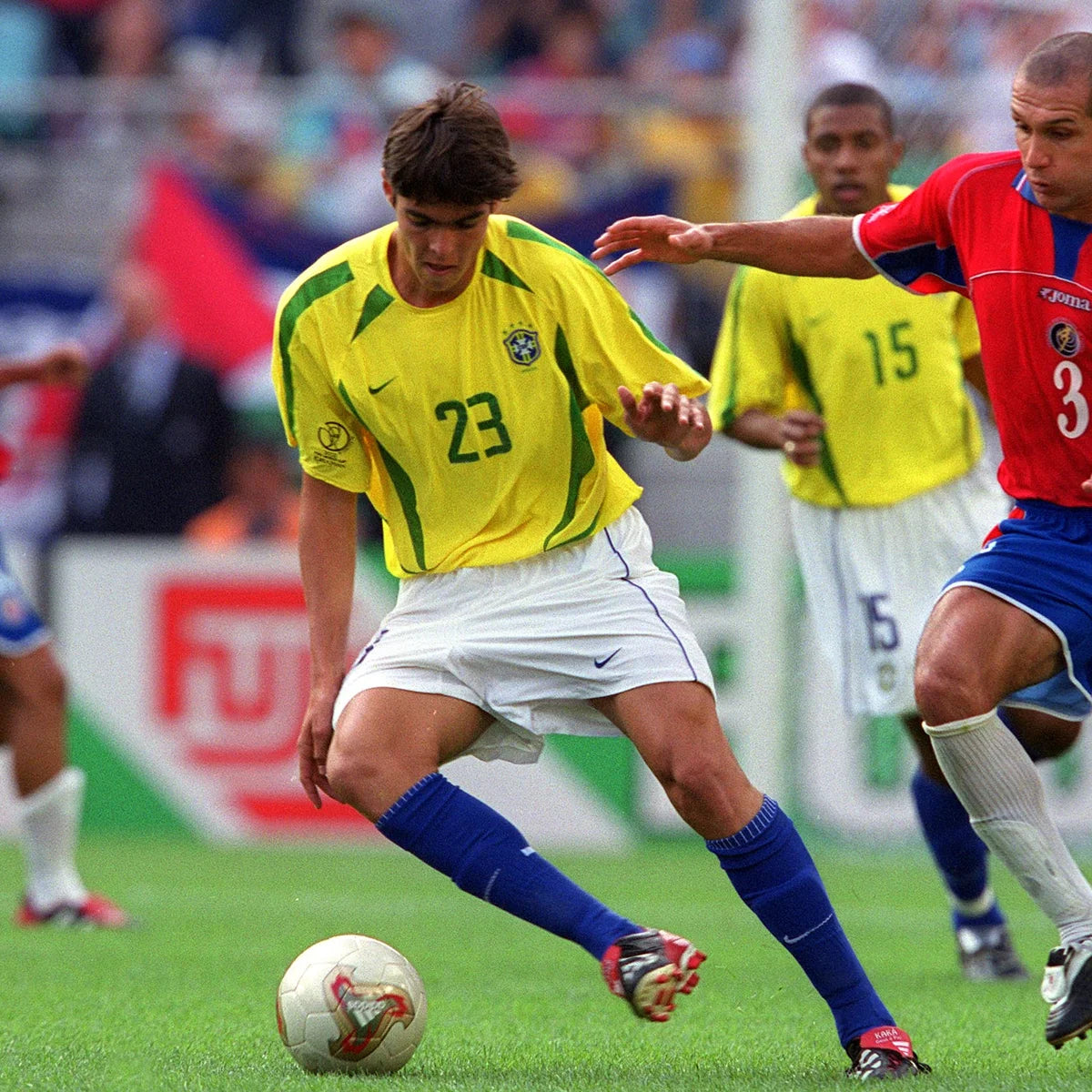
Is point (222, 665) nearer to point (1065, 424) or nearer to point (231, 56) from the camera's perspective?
point (231, 56)

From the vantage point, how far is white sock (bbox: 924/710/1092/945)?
14.3ft

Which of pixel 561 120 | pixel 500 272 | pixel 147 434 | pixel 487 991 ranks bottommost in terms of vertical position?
pixel 487 991

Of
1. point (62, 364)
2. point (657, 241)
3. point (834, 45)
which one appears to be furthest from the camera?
point (834, 45)

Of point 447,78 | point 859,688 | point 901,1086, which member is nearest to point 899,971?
point 859,688

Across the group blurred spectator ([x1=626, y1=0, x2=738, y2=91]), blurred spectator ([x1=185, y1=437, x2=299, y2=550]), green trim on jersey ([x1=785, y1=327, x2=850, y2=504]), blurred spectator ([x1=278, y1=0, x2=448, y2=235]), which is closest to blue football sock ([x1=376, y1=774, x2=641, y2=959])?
green trim on jersey ([x1=785, y1=327, x2=850, y2=504])

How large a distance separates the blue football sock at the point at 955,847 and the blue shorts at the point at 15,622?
332 cm

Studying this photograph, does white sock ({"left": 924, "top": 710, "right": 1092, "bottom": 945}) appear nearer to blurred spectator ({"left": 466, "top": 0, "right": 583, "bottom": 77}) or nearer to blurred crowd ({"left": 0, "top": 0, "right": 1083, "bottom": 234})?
blurred crowd ({"left": 0, "top": 0, "right": 1083, "bottom": 234})

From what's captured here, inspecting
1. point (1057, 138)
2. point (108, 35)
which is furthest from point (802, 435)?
point (108, 35)

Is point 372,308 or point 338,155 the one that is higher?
point 338,155

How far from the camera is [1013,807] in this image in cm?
445

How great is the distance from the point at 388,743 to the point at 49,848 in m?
3.47

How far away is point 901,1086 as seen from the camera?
4035mm

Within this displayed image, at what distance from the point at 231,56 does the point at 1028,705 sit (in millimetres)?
10870

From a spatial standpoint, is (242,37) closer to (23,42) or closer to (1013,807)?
(23,42)
